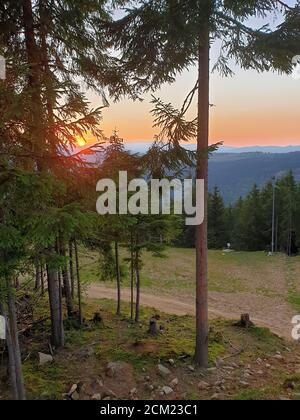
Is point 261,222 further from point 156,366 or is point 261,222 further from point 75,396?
point 75,396

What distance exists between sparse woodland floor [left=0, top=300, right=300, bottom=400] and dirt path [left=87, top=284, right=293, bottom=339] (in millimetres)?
3612

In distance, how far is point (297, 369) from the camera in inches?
397

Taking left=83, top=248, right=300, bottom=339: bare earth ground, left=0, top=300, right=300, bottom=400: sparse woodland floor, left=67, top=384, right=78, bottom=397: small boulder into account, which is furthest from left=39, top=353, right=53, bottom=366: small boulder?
left=83, top=248, right=300, bottom=339: bare earth ground

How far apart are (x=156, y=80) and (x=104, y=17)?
1.97 metres

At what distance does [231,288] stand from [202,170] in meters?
16.0

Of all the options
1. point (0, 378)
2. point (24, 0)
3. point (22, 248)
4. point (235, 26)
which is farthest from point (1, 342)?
point (235, 26)

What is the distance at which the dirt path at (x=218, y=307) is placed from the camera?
1634 centimetres

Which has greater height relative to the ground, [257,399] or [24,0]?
[24,0]

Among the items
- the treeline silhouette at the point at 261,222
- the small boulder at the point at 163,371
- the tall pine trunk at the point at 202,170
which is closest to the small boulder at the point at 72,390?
the small boulder at the point at 163,371

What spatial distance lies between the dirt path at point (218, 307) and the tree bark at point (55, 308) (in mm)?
7854

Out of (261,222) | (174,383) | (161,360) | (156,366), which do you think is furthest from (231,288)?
(261,222)

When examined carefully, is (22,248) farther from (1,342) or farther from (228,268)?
(228,268)

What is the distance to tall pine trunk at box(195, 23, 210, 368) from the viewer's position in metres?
8.80
